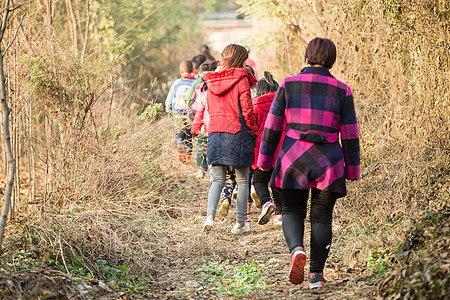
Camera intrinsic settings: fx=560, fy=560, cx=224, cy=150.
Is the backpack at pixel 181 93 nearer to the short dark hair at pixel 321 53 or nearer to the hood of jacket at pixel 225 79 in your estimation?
the hood of jacket at pixel 225 79

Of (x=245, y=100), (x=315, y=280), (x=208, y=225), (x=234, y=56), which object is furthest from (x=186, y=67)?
(x=315, y=280)

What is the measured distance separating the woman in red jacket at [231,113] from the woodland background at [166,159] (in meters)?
0.76

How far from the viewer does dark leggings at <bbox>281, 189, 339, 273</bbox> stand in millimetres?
4105

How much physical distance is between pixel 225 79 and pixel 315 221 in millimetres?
1986

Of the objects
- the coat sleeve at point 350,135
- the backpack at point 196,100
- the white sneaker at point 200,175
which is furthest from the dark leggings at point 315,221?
the white sneaker at point 200,175

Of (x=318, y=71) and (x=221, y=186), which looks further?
(x=221, y=186)

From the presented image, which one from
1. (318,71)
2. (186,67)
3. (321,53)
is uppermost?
(321,53)

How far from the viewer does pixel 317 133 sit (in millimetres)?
4008

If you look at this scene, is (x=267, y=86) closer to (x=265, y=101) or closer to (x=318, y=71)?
(x=265, y=101)

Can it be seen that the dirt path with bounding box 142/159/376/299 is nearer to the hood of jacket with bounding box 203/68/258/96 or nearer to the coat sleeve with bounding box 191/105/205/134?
the coat sleeve with bounding box 191/105/205/134

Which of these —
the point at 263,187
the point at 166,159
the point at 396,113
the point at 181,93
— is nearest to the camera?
the point at 396,113

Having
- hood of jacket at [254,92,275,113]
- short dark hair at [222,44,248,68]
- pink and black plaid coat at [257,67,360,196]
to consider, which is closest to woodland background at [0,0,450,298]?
pink and black plaid coat at [257,67,360,196]

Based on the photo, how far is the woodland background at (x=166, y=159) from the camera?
168 inches

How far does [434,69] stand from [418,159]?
94cm
